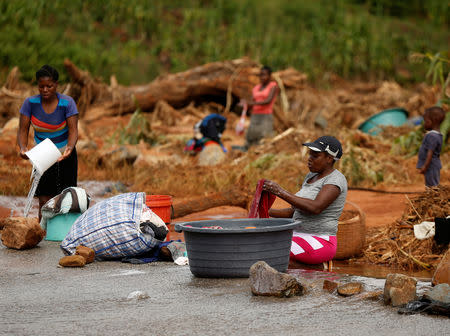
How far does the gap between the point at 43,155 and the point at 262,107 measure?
22.0 ft

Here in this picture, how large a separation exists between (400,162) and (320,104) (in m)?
6.31

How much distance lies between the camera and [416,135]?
12.5 meters

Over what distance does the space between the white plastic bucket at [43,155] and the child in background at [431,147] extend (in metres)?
4.00

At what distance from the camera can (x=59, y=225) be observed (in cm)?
626

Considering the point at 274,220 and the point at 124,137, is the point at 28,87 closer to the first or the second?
the point at 124,137

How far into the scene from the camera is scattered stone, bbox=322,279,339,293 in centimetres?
424

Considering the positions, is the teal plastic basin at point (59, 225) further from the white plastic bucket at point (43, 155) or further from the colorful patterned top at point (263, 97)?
the colorful patterned top at point (263, 97)

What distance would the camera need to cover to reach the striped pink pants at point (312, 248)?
491cm

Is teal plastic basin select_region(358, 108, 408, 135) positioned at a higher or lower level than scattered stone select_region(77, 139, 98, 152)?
higher

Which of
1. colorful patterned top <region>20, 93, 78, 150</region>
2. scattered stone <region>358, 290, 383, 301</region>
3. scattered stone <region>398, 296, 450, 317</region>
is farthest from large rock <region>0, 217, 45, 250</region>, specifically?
scattered stone <region>398, 296, 450, 317</region>

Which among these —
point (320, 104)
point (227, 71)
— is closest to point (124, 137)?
point (227, 71)

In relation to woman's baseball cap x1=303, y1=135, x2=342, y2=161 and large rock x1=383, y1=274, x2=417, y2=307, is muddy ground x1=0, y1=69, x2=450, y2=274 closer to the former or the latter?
woman's baseball cap x1=303, y1=135, x2=342, y2=161

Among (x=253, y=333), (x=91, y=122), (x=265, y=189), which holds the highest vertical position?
(x=265, y=189)

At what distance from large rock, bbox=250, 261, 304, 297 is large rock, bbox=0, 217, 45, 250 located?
254 centimetres
